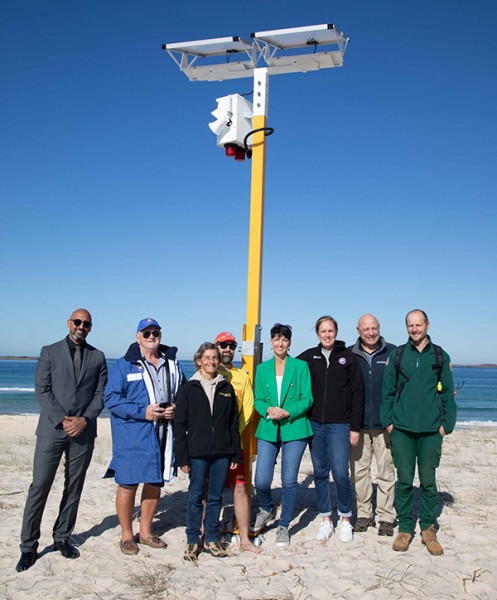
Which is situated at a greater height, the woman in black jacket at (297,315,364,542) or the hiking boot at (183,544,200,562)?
the woman in black jacket at (297,315,364,542)

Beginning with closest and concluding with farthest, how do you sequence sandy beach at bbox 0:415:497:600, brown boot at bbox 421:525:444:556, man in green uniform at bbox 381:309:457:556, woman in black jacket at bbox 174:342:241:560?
sandy beach at bbox 0:415:497:600, woman in black jacket at bbox 174:342:241:560, brown boot at bbox 421:525:444:556, man in green uniform at bbox 381:309:457:556

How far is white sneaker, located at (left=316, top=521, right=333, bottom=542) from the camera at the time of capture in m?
5.13

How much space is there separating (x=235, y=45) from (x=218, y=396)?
12.1 ft

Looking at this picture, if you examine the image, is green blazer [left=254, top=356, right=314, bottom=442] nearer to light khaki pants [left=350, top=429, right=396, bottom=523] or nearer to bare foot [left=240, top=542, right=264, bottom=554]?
light khaki pants [left=350, top=429, right=396, bottom=523]

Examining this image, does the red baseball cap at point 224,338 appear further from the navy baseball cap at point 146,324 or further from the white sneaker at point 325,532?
the white sneaker at point 325,532

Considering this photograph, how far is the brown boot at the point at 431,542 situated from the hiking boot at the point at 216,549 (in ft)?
5.89

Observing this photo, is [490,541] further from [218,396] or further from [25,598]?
[25,598]

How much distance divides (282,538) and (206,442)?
1.28 metres

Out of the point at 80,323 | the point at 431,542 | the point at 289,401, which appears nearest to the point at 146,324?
the point at 80,323

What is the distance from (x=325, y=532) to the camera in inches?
203

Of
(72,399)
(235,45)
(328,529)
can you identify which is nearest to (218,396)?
(72,399)

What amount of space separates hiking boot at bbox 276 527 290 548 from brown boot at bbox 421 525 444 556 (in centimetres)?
124

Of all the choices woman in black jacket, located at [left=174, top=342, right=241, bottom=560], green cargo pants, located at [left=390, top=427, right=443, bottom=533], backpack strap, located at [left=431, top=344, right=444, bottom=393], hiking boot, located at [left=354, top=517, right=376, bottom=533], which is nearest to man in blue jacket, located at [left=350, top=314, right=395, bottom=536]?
hiking boot, located at [left=354, top=517, right=376, bottom=533]

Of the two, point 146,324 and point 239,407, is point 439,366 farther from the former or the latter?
point 146,324
